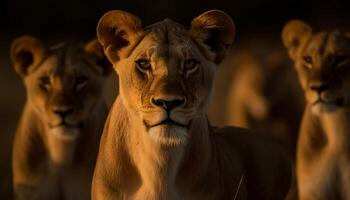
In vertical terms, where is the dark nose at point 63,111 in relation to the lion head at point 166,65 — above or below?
below

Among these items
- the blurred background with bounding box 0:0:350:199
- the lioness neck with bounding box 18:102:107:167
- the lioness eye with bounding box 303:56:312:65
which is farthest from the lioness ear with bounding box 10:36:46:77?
the blurred background with bounding box 0:0:350:199

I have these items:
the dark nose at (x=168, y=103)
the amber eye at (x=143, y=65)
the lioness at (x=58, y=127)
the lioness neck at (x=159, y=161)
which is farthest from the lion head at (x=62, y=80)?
the dark nose at (x=168, y=103)

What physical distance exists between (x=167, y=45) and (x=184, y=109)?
0.37 meters

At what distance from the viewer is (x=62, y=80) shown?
8.28m

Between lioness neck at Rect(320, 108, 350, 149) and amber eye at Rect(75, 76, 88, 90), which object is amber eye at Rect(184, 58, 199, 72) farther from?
lioness neck at Rect(320, 108, 350, 149)

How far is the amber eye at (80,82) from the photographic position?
8.31m

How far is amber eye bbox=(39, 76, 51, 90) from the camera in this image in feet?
27.3

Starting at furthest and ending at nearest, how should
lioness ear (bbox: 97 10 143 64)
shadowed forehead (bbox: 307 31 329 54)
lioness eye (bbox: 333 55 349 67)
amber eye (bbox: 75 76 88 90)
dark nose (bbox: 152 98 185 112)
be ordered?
1. shadowed forehead (bbox: 307 31 329 54)
2. lioness eye (bbox: 333 55 349 67)
3. amber eye (bbox: 75 76 88 90)
4. lioness ear (bbox: 97 10 143 64)
5. dark nose (bbox: 152 98 185 112)

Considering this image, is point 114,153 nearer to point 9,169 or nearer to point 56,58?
Result: point 56,58

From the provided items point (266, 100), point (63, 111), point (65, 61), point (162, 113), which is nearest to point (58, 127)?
point (63, 111)

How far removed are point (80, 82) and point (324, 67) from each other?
1.69 m

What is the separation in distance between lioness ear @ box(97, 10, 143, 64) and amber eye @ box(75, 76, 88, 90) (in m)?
1.66

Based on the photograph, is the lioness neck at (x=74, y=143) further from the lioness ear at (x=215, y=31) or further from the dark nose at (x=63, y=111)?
the lioness ear at (x=215, y=31)

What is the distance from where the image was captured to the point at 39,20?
15789 mm
